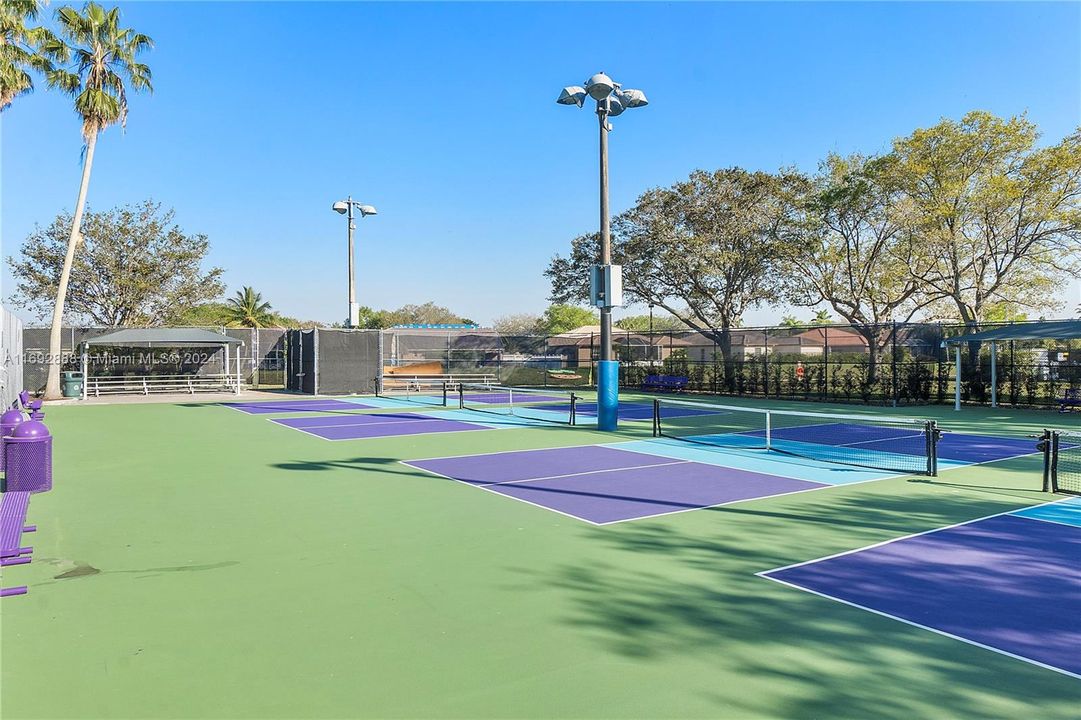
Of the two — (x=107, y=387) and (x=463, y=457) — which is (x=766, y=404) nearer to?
(x=463, y=457)

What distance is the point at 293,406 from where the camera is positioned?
24.1 meters

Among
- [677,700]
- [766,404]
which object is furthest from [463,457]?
[766,404]

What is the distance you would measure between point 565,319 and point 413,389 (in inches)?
2434

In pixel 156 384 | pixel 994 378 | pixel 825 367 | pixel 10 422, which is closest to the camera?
pixel 10 422

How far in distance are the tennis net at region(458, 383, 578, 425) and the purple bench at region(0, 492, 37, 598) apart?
11.6 meters

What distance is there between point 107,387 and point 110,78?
12.6 metres

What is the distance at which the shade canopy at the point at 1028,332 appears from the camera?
2017cm

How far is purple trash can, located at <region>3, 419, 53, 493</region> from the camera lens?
28.1 ft

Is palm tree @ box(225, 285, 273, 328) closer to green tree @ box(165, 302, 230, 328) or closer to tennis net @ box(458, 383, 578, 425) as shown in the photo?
green tree @ box(165, 302, 230, 328)

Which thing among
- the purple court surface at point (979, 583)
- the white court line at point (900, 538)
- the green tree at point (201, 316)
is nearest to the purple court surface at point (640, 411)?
the white court line at point (900, 538)

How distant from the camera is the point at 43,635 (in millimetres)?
4445

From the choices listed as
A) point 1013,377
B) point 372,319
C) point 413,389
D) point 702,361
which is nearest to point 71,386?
point 413,389

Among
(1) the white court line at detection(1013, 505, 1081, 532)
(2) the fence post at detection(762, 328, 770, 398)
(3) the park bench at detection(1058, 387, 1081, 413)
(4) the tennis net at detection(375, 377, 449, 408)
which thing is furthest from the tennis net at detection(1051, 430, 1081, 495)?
(4) the tennis net at detection(375, 377, 449, 408)

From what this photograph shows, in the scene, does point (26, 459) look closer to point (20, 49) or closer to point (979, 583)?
point (979, 583)
